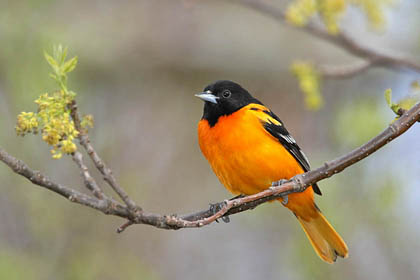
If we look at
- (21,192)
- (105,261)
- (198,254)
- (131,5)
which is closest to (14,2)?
(21,192)

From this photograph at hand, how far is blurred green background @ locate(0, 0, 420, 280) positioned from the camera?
14.7 ft

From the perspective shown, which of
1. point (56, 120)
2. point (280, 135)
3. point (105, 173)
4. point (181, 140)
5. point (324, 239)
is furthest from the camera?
point (181, 140)

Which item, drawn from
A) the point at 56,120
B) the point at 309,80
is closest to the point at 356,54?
the point at 309,80

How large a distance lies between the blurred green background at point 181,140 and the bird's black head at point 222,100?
767 millimetres

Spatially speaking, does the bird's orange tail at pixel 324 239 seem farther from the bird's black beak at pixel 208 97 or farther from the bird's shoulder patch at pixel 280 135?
the bird's black beak at pixel 208 97

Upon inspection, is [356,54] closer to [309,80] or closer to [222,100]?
[309,80]

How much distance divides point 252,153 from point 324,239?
0.91m

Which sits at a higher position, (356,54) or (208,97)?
(356,54)

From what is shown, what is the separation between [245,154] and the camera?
3738mm

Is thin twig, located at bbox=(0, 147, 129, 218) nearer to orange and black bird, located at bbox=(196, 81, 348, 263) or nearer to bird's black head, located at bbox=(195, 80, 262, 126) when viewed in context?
orange and black bird, located at bbox=(196, 81, 348, 263)

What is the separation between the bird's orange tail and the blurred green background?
0.40 meters

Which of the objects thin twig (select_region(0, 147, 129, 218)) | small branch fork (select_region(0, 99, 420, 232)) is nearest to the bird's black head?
small branch fork (select_region(0, 99, 420, 232))

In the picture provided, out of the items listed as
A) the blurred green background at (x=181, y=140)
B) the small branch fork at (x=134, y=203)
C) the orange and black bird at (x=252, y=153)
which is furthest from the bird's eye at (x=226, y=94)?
the small branch fork at (x=134, y=203)

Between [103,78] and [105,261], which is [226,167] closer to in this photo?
[105,261]
